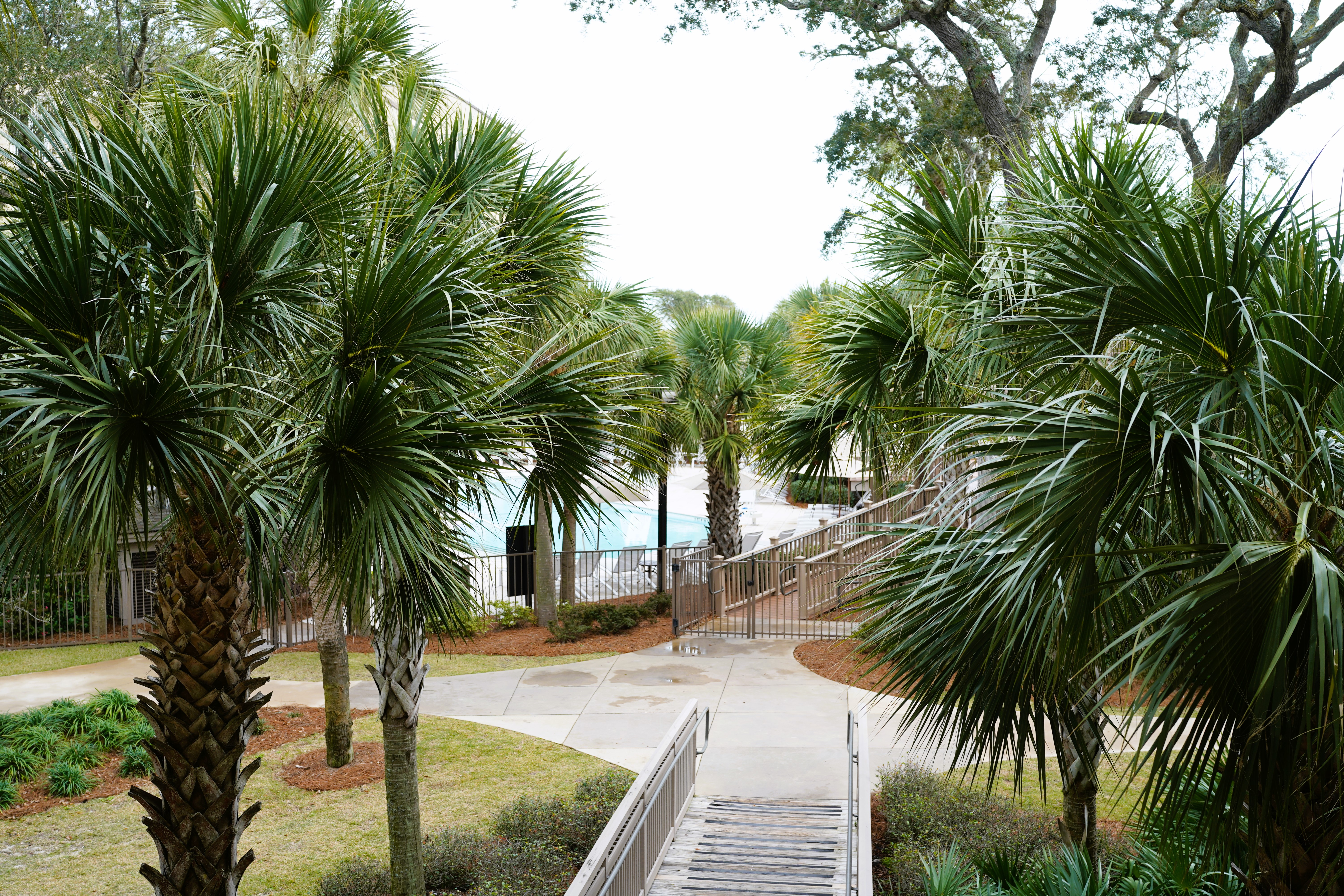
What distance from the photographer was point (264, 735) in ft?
38.5

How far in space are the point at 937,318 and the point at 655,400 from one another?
2.23m

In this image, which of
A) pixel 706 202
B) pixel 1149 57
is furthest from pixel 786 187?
pixel 1149 57

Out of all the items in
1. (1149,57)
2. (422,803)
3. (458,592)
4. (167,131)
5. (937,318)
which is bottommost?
(422,803)

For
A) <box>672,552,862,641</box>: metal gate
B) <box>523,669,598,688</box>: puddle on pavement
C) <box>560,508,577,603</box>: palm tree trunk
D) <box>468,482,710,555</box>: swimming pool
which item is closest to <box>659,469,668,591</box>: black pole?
<box>468,482,710,555</box>: swimming pool

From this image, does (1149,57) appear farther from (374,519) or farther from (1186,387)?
(374,519)

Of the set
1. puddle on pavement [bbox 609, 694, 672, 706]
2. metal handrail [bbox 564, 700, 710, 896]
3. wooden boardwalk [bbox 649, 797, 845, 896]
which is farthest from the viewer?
puddle on pavement [bbox 609, 694, 672, 706]

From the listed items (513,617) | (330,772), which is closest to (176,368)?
(330,772)

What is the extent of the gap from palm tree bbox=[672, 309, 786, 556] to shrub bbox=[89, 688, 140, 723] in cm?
973

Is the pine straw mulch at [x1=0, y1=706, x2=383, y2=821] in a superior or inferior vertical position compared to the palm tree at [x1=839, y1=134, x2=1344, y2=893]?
inferior

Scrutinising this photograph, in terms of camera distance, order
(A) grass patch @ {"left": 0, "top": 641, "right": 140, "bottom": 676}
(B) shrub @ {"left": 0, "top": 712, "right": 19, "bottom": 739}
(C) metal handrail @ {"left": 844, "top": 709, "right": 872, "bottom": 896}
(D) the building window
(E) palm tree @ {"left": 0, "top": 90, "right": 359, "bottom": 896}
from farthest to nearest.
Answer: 1. (D) the building window
2. (A) grass patch @ {"left": 0, "top": 641, "right": 140, "bottom": 676}
3. (B) shrub @ {"left": 0, "top": 712, "right": 19, "bottom": 739}
4. (C) metal handrail @ {"left": 844, "top": 709, "right": 872, "bottom": 896}
5. (E) palm tree @ {"left": 0, "top": 90, "right": 359, "bottom": 896}

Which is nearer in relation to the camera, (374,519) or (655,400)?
(374,519)

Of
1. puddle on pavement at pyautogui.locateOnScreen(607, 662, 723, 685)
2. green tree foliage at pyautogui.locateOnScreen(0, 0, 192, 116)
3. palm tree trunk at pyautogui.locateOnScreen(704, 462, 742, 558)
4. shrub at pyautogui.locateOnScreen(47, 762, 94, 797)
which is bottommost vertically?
shrub at pyautogui.locateOnScreen(47, 762, 94, 797)

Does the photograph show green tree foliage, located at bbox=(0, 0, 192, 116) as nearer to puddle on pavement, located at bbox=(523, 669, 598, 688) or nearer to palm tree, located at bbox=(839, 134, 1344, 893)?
puddle on pavement, located at bbox=(523, 669, 598, 688)

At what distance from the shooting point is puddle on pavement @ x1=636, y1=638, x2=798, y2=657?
49.4 feet
